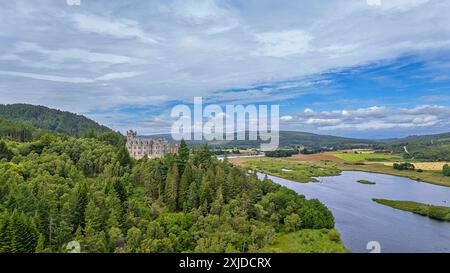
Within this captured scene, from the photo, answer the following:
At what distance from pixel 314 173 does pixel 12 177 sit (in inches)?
1446

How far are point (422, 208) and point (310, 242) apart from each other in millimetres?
14158

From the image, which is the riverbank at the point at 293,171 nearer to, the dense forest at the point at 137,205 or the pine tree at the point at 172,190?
the dense forest at the point at 137,205

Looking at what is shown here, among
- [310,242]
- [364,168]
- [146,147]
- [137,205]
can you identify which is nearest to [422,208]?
[310,242]

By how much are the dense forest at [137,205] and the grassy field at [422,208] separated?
1019 cm

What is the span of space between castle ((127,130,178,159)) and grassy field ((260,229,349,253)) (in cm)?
1681

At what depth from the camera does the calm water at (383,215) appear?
18.1 meters

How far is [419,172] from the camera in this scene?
44625 millimetres

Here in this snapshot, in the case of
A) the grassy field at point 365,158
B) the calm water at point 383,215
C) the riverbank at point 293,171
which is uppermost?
the grassy field at point 365,158

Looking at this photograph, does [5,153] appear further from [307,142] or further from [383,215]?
[307,142]

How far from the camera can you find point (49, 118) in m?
72.8

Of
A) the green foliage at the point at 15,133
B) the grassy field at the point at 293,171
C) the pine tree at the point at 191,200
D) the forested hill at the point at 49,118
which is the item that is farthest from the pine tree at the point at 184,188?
the forested hill at the point at 49,118
